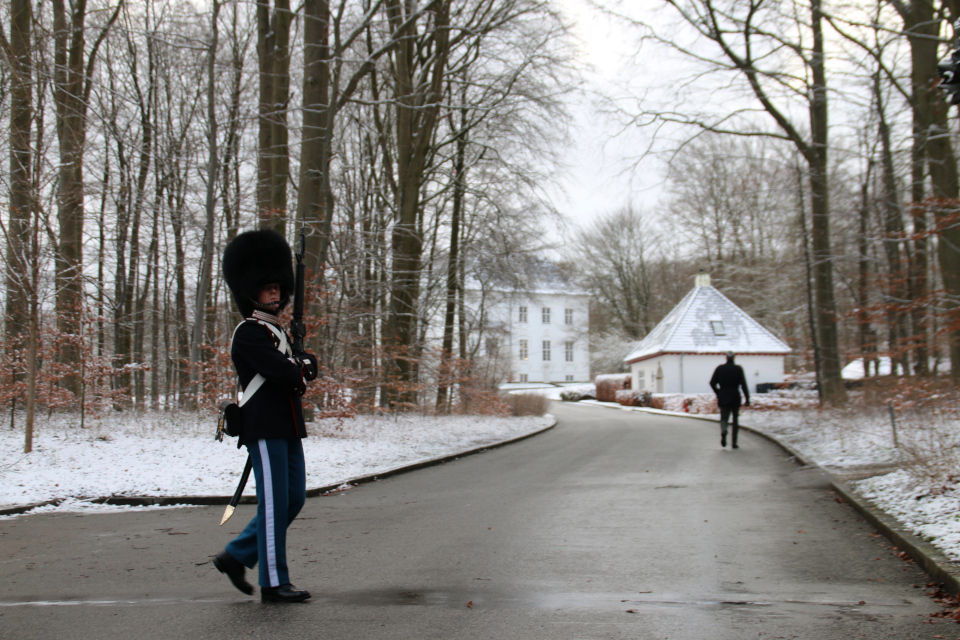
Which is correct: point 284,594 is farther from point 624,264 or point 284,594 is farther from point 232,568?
point 624,264

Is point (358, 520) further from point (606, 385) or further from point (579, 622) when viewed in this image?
point (606, 385)

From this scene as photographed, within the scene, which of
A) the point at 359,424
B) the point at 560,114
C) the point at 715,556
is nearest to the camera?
the point at 715,556

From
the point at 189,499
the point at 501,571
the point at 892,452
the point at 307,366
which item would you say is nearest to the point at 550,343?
the point at 892,452

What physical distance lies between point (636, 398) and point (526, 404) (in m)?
13.3

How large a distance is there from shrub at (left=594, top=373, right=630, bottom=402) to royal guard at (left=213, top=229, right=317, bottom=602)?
142 feet

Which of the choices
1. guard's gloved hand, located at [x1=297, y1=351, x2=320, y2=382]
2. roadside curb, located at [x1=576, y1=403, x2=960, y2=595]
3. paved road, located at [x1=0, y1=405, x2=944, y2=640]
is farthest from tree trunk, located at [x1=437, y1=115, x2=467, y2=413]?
guard's gloved hand, located at [x1=297, y1=351, x2=320, y2=382]

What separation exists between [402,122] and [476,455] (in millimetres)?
10962

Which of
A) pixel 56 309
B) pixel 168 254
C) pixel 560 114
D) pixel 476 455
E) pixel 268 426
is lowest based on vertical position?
pixel 476 455

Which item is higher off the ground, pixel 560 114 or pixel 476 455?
pixel 560 114

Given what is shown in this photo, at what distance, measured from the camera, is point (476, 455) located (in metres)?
15.4

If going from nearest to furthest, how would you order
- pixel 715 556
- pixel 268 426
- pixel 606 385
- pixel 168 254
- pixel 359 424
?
pixel 268 426
pixel 715 556
pixel 359 424
pixel 168 254
pixel 606 385

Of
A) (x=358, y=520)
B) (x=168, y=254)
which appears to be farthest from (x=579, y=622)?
(x=168, y=254)

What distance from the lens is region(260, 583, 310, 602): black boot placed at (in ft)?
14.8

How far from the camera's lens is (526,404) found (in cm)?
2841
